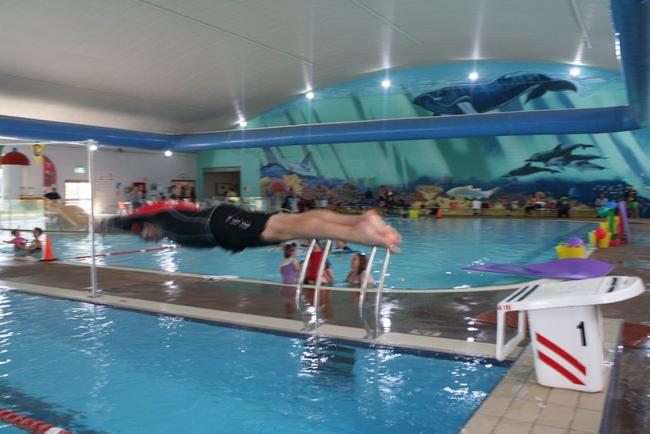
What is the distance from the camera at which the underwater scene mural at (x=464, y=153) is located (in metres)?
21.4

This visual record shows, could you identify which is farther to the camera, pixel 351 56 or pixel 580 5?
pixel 351 56

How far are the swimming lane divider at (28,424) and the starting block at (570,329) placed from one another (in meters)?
3.06

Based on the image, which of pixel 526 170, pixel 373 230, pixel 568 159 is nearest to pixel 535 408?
pixel 373 230

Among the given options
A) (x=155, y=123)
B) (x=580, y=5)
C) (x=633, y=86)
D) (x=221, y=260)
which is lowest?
(x=221, y=260)

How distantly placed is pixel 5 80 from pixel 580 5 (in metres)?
18.3

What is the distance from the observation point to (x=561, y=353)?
11.2 feet

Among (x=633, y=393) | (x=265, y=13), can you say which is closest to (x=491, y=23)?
(x=265, y=13)

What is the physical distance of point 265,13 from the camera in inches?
606

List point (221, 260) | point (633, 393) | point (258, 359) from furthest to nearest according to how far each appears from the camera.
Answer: point (221, 260) < point (258, 359) < point (633, 393)

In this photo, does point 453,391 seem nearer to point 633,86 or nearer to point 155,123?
point 633,86

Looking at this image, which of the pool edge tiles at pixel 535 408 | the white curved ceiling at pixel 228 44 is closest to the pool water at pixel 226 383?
the pool edge tiles at pixel 535 408

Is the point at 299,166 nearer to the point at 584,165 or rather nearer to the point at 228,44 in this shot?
the point at 228,44

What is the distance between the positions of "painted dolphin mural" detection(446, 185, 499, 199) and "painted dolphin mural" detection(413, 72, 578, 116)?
3682 millimetres

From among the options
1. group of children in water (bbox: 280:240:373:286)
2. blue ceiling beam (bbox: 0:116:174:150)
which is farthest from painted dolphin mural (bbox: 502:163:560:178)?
group of children in water (bbox: 280:240:373:286)
